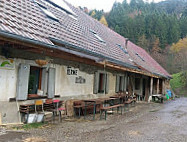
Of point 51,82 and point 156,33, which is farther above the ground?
point 156,33

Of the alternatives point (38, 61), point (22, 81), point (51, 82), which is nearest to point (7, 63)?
point (22, 81)

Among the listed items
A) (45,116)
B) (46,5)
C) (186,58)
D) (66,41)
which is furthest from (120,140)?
(186,58)

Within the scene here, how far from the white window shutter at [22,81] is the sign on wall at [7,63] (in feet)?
0.85

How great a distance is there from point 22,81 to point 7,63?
723 mm

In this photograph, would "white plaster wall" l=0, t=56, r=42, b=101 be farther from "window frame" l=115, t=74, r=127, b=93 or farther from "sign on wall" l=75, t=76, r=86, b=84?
"window frame" l=115, t=74, r=127, b=93

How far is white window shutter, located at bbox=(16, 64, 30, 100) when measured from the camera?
5.76 m

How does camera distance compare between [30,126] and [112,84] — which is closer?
[30,126]

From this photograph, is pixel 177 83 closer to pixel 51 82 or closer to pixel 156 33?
pixel 156 33

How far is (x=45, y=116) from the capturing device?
22.1ft

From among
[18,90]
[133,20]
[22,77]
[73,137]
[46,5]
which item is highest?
[133,20]

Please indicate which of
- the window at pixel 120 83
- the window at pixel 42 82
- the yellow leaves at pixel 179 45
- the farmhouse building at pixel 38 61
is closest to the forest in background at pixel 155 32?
the yellow leaves at pixel 179 45

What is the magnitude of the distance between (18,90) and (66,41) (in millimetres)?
2280

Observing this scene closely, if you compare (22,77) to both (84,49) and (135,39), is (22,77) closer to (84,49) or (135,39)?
(84,49)

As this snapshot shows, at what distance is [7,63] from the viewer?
5.45 m
